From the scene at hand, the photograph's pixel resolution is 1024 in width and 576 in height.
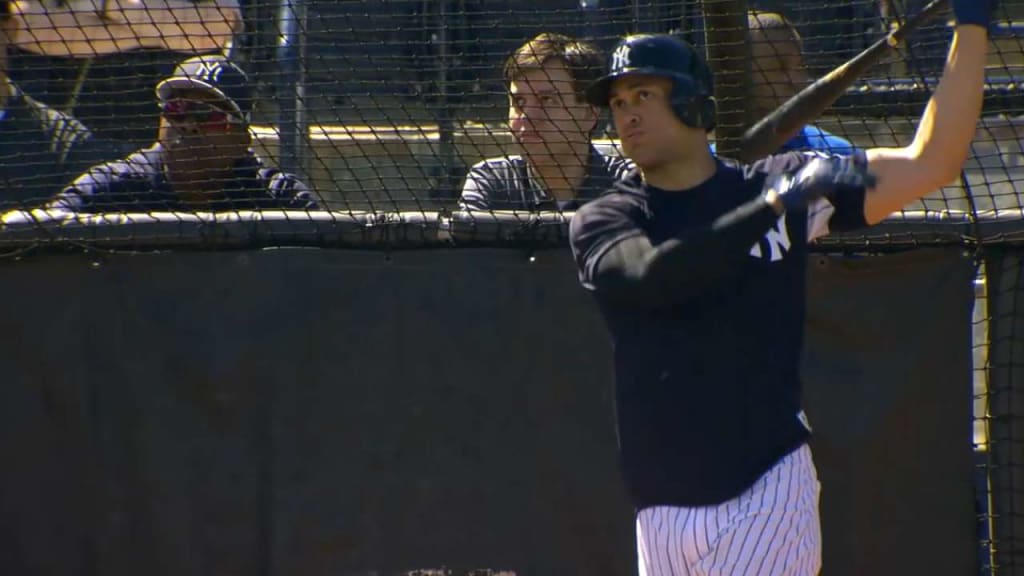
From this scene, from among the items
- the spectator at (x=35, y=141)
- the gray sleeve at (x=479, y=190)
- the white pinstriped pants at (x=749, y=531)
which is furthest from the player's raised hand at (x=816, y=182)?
the spectator at (x=35, y=141)

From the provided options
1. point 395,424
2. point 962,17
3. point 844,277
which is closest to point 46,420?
point 395,424

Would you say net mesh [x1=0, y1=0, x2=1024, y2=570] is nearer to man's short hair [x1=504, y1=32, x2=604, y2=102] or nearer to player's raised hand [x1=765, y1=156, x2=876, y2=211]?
man's short hair [x1=504, y1=32, x2=604, y2=102]

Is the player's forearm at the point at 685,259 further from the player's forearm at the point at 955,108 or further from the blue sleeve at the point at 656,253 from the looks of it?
the player's forearm at the point at 955,108

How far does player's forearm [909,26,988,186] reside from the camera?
271 cm

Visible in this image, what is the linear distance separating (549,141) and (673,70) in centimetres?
133

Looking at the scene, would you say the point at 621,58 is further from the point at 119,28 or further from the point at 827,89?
the point at 119,28

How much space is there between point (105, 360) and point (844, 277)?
7.22ft

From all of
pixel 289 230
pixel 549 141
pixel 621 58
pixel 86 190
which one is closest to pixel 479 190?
pixel 549 141

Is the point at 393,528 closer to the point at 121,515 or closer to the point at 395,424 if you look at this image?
the point at 395,424

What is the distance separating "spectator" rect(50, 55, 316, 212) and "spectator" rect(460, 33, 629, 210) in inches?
24.0

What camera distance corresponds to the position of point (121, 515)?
13.6ft

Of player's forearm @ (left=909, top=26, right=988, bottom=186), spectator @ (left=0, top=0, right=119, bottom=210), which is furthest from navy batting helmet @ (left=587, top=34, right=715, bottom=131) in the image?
spectator @ (left=0, top=0, right=119, bottom=210)

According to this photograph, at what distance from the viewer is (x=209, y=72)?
14.6ft

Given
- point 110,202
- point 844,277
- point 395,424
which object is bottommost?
point 395,424
